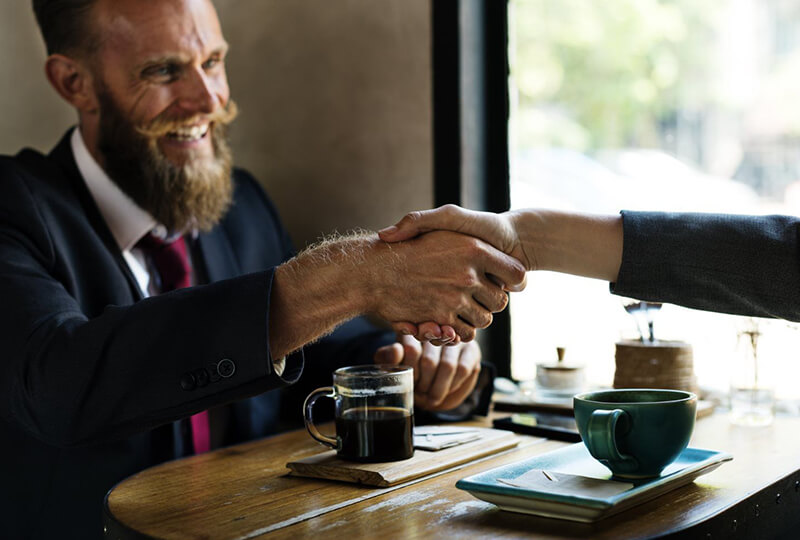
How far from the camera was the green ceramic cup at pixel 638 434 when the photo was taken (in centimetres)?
105

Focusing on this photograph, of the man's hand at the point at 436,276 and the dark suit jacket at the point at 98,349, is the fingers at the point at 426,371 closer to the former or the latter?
the man's hand at the point at 436,276

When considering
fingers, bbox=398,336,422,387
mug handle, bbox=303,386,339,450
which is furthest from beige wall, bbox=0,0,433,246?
mug handle, bbox=303,386,339,450

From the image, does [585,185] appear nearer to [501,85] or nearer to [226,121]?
[501,85]

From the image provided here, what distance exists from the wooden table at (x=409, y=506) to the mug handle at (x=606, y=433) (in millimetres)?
67

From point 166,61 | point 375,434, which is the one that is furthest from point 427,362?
point 166,61

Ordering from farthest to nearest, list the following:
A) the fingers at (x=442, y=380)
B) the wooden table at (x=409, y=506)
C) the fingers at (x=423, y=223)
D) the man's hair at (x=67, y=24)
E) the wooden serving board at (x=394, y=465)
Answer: the man's hair at (x=67, y=24) < the fingers at (x=442, y=380) < the fingers at (x=423, y=223) < the wooden serving board at (x=394, y=465) < the wooden table at (x=409, y=506)

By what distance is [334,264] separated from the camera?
133cm

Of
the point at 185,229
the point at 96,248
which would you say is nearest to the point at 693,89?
the point at 185,229

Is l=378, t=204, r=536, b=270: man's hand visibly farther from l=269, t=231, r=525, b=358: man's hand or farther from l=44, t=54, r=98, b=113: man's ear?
l=44, t=54, r=98, b=113: man's ear

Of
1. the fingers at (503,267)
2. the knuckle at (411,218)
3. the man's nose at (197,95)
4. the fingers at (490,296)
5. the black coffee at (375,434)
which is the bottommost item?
the black coffee at (375,434)

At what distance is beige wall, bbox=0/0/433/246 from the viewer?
211cm

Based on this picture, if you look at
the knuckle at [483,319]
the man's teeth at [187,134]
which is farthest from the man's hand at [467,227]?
the man's teeth at [187,134]

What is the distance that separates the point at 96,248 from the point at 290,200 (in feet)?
2.51

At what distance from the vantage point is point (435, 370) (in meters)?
1.57
